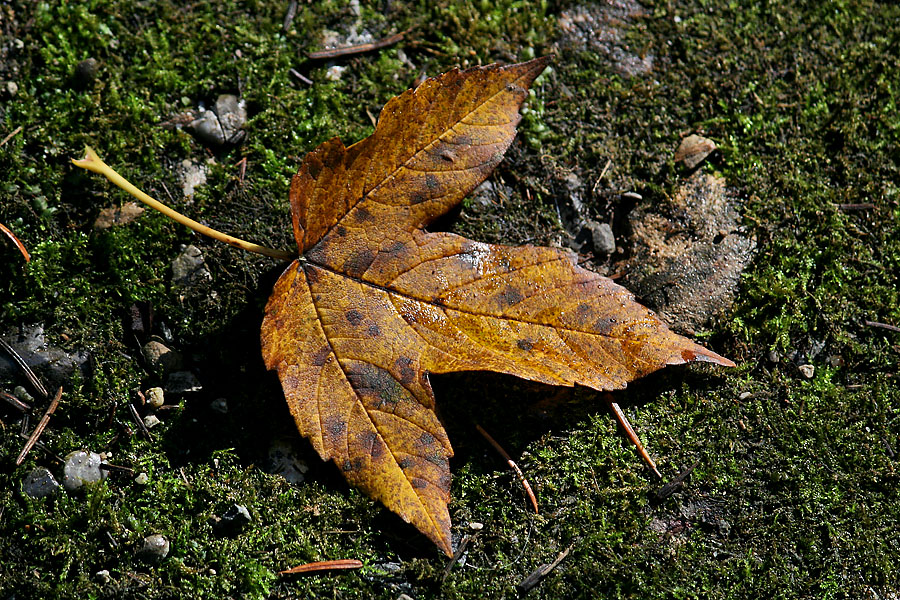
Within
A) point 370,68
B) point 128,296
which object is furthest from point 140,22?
point 128,296

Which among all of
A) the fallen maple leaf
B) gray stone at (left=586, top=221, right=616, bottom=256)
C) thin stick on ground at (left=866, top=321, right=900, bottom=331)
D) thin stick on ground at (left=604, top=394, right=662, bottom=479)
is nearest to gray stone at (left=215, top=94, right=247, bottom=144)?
the fallen maple leaf

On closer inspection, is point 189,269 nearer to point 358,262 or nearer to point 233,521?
point 358,262

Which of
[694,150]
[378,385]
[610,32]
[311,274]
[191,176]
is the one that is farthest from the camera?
[610,32]

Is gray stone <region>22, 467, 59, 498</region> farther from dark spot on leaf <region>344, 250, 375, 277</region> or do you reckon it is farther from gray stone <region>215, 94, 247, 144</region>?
gray stone <region>215, 94, 247, 144</region>

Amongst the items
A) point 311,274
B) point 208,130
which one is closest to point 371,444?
point 311,274

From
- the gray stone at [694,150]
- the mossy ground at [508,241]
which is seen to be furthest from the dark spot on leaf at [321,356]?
the gray stone at [694,150]

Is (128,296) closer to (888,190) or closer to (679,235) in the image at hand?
(679,235)
